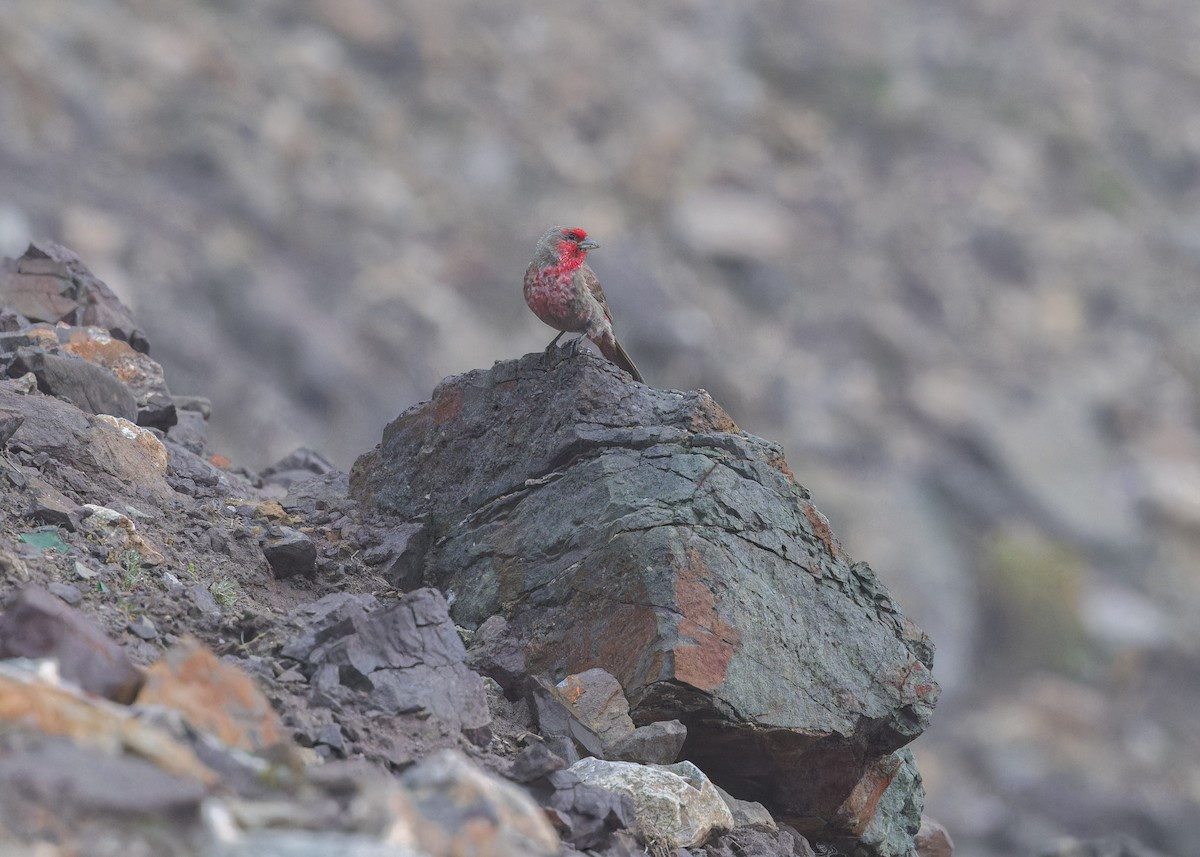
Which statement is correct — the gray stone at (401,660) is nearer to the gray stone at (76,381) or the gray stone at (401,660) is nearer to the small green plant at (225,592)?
the small green plant at (225,592)

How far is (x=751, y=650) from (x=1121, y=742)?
25.9 meters

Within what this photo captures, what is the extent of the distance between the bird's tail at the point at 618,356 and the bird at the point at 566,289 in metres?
0.01

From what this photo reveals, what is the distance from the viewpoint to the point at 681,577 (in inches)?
238

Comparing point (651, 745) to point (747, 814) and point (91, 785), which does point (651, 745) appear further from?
point (91, 785)

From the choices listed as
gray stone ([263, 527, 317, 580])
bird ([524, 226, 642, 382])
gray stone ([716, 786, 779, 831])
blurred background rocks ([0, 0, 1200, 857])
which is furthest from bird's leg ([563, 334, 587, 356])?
blurred background rocks ([0, 0, 1200, 857])

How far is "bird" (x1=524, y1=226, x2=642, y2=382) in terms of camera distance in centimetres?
723

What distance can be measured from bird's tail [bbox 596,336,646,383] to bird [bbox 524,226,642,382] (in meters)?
0.01

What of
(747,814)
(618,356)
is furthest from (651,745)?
(618,356)

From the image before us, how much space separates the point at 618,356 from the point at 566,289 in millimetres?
563

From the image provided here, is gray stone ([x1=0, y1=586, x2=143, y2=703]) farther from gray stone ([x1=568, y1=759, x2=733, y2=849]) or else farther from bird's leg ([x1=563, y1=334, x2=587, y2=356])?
bird's leg ([x1=563, y1=334, x2=587, y2=356])

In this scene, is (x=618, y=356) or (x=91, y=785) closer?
(x=91, y=785)

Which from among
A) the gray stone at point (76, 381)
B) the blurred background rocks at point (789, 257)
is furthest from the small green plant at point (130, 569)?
the blurred background rocks at point (789, 257)

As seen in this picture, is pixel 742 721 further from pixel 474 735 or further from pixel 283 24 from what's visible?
pixel 283 24

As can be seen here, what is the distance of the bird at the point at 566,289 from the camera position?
723 centimetres
